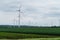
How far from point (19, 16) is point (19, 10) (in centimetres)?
309

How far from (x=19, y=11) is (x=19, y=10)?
0.41m

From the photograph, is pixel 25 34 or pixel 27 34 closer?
pixel 25 34

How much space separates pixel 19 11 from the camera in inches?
3191

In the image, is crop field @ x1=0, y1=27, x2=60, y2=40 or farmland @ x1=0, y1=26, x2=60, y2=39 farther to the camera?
farmland @ x1=0, y1=26, x2=60, y2=39

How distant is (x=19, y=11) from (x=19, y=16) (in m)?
2.81

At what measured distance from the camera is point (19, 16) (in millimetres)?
79188

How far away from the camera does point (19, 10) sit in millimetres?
81000

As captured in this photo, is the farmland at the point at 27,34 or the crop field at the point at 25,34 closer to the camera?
the crop field at the point at 25,34
